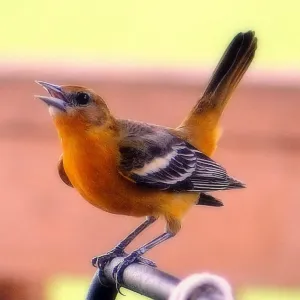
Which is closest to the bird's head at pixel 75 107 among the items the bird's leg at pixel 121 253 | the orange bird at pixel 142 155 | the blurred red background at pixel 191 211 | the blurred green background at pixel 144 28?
the orange bird at pixel 142 155

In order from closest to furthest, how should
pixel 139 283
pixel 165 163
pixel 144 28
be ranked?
pixel 139 283, pixel 165 163, pixel 144 28

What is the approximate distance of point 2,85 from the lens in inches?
89.2

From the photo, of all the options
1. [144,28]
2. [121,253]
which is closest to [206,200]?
[121,253]

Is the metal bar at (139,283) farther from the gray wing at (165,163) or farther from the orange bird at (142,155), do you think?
the gray wing at (165,163)

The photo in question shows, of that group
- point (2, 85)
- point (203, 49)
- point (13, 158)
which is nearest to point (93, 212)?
point (13, 158)

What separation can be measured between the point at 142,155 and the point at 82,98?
0.18m

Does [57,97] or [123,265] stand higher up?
[57,97]

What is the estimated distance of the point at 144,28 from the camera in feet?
11.2

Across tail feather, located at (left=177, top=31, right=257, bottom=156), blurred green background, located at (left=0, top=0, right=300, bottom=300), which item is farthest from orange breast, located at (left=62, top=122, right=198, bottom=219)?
blurred green background, located at (left=0, top=0, right=300, bottom=300)

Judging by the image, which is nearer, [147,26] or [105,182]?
[105,182]

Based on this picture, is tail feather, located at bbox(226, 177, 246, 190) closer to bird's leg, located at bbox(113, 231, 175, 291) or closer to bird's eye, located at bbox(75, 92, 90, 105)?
bird's leg, located at bbox(113, 231, 175, 291)

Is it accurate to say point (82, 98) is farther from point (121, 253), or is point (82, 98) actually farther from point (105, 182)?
point (121, 253)

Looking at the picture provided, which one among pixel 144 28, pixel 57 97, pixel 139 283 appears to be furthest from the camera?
pixel 144 28

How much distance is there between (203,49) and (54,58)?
0.95 meters
